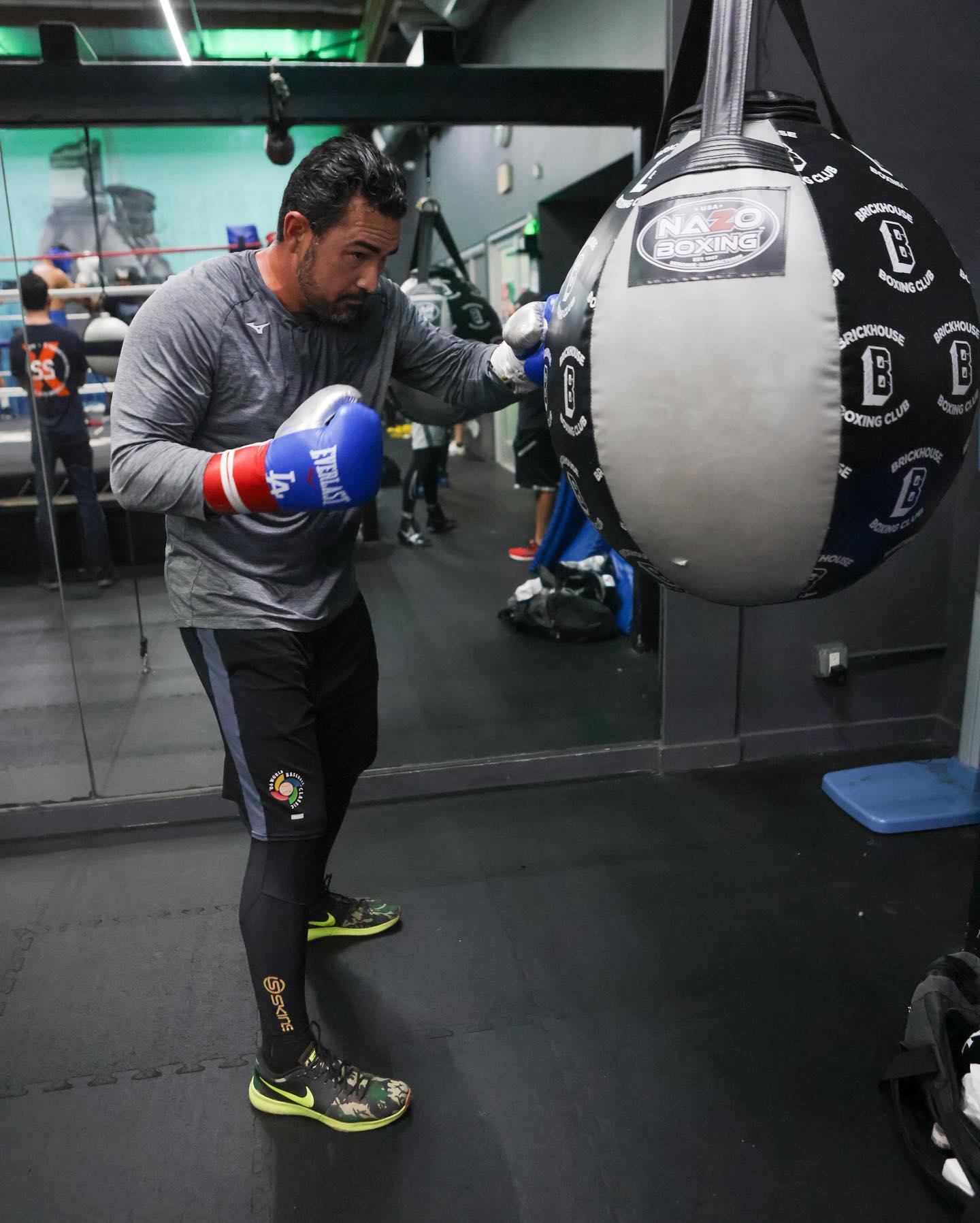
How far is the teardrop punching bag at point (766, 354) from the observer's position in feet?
2.86

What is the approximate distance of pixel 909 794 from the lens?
250 centimetres

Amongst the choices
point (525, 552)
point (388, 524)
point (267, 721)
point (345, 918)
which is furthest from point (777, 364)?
point (388, 524)

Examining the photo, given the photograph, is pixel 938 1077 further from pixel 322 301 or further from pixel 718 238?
pixel 322 301

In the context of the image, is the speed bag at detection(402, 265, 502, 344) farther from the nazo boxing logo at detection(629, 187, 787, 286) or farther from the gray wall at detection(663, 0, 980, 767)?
the nazo boxing logo at detection(629, 187, 787, 286)

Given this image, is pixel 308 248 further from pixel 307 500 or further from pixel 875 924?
pixel 875 924

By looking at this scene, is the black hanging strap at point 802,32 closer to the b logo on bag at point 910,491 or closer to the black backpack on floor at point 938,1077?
the b logo on bag at point 910,491

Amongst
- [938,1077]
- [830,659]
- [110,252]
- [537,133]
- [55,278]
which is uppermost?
[537,133]

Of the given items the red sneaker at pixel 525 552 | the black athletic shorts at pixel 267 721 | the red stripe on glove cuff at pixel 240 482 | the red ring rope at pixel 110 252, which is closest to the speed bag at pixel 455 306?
the red ring rope at pixel 110 252

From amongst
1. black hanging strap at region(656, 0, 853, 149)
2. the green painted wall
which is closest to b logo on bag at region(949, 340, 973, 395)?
black hanging strap at region(656, 0, 853, 149)

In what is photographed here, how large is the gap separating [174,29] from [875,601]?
273cm

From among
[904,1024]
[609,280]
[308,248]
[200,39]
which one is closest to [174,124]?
[200,39]

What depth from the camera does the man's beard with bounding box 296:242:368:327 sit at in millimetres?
1347

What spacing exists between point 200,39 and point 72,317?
1012mm

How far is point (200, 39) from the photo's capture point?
9.76 feet
